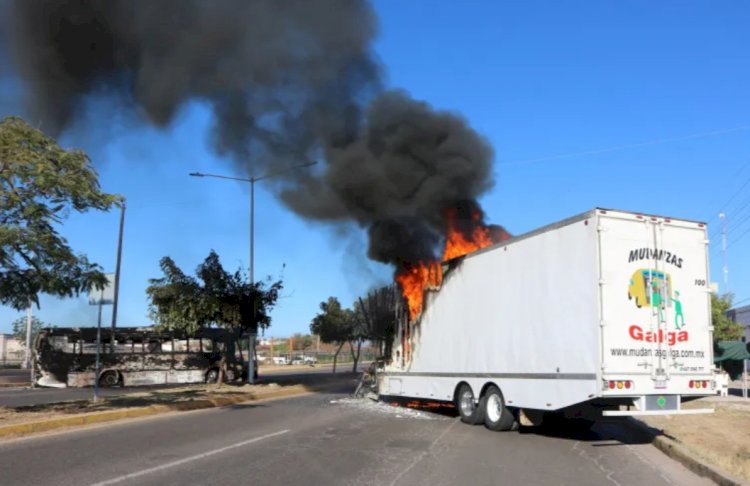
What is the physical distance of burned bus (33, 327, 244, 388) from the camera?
77.8 ft

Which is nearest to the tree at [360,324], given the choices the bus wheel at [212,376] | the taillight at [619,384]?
the bus wheel at [212,376]

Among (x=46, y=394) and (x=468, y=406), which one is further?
(x=46, y=394)

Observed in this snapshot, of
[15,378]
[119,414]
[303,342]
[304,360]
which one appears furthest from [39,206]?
[303,342]

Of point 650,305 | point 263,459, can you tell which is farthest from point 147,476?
point 650,305

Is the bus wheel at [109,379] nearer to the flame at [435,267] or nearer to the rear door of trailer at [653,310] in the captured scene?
the flame at [435,267]

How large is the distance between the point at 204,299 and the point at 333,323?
812 inches

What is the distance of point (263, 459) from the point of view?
8.36m

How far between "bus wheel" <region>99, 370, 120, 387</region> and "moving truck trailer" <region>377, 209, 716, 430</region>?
16.7m

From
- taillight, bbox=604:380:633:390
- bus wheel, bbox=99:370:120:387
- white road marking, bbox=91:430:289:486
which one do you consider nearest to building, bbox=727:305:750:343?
bus wheel, bbox=99:370:120:387

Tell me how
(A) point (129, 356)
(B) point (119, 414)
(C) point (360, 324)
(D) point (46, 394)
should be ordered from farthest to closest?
(A) point (129, 356) → (C) point (360, 324) → (D) point (46, 394) → (B) point (119, 414)

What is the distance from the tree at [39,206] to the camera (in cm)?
1077

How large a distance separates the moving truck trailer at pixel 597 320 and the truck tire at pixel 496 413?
0.02 metres

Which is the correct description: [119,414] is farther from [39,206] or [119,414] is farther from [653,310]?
[653,310]

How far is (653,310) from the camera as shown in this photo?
9.65 m
